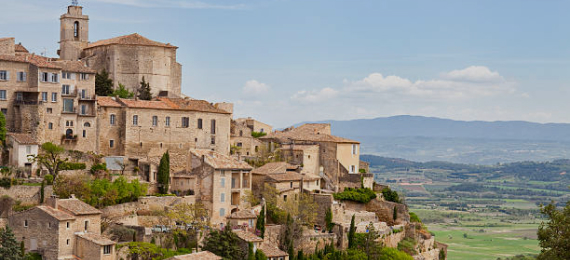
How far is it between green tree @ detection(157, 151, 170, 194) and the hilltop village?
0.31 feet

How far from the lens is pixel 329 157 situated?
69.6m

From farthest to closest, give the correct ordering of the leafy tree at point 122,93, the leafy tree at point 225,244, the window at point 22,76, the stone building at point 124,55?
1. the stone building at point 124,55
2. the leafy tree at point 122,93
3. the window at point 22,76
4. the leafy tree at point 225,244

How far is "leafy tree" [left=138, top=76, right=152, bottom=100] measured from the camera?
70625 mm

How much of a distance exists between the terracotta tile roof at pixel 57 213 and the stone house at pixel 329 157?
24506 millimetres

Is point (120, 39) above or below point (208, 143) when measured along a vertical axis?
above

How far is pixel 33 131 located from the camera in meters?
58.7

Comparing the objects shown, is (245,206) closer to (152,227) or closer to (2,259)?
(152,227)

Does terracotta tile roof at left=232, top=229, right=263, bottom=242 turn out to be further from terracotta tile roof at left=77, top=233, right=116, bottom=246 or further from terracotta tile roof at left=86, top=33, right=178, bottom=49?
terracotta tile roof at left=86, top=33, right=178, bottom=49

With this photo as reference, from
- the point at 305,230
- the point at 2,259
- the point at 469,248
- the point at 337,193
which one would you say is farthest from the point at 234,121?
the point at 469,248

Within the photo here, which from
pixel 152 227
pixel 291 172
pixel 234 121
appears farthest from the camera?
pixel 234 121

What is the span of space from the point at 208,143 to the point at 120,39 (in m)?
13.6

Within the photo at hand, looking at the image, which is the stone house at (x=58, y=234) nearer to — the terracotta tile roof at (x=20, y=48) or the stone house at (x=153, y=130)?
the stone house at (x=153, y=130)

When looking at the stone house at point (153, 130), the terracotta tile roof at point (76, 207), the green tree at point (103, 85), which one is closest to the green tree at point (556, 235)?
the terracotta tile roof at point (76, 207)

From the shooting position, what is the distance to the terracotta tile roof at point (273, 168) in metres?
63.6
